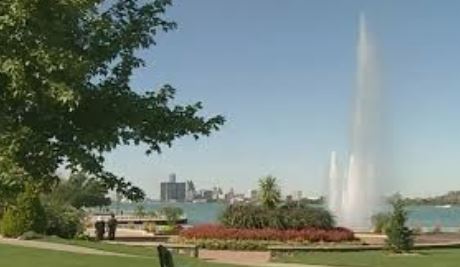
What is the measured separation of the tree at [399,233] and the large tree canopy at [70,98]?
23734mm

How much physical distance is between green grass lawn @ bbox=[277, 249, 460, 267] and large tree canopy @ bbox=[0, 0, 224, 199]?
59.7 feet

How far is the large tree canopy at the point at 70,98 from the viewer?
8.81 meters

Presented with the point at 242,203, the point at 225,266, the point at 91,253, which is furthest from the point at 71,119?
the point at 242,203

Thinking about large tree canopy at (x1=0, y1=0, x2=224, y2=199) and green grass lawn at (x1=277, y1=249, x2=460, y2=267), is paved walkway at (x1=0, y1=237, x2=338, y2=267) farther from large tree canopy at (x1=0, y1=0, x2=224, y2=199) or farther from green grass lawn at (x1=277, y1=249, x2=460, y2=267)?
large tree canopy at (x1=0, y1=0, x2=224, y2=199)

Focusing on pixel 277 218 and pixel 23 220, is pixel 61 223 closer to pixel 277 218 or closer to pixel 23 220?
pixel 23 220

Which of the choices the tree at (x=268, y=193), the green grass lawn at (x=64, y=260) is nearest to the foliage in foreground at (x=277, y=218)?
the tree at (x=268, y=193)

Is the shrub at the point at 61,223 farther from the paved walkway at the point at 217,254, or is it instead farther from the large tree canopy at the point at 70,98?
the large tree canopy at the point at 70,98

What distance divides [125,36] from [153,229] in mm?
52034

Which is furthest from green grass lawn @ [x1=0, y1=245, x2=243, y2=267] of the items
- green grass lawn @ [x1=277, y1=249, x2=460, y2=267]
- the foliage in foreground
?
the foliage in foreground

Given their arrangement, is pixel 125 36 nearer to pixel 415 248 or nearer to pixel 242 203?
pixel 415 248

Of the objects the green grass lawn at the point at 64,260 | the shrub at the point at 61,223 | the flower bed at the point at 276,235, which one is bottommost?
the green grass lawn at the point at 64,260

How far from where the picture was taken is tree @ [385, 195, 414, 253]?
32.9 m

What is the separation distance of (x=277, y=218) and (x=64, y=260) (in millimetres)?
16724

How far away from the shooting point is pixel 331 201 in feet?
231
